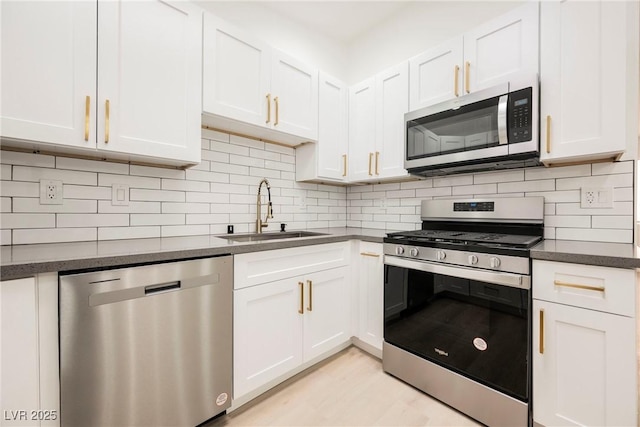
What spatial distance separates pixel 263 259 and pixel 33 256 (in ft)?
3.12

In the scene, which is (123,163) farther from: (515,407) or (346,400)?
(515,407)

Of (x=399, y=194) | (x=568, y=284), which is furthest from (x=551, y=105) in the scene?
(x=399, y=194)

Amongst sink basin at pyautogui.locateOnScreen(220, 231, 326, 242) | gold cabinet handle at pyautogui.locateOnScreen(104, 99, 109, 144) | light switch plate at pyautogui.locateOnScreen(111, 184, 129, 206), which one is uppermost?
gold cabinet handle at pyautogui.locateOnScreen(104, 99, 109, 144)

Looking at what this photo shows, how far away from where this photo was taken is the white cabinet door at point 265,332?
1.52 m

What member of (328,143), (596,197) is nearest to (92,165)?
(328,143)

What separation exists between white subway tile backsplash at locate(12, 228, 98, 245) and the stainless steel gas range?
5.88 ft

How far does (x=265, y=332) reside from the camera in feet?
5.39

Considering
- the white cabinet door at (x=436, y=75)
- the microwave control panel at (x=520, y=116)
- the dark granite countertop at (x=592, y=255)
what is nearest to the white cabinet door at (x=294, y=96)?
the white cabinet door at (x=436, y=75)

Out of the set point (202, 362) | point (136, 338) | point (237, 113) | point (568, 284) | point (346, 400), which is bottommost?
point (346, 400)

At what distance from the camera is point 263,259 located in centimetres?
161

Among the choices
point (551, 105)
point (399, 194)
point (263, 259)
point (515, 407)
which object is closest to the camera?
point (515, 407)

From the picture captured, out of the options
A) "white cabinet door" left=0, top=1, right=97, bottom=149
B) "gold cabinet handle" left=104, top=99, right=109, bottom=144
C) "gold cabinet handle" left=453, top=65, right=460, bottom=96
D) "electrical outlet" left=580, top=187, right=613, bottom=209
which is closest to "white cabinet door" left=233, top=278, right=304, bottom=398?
"gold cabinet handle" left=104, top=99, right=109, bottom=144

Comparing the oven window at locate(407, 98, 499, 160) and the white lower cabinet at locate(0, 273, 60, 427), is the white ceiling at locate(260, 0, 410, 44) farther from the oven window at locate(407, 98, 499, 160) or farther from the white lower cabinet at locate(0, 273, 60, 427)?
the white lower cabinet at locate(0, 273, 60, 427)

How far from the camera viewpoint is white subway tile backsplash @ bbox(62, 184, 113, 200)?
1.47m
